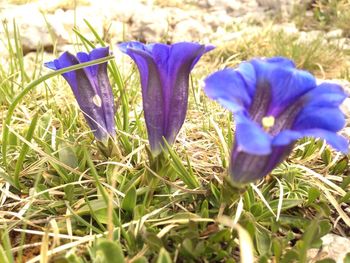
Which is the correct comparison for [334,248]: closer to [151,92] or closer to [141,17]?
[151,92]

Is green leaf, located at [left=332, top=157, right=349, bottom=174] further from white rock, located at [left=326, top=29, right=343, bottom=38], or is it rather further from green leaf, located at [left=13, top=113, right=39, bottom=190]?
white rock, located at [left=326, top=29, right=343, bottom=38]

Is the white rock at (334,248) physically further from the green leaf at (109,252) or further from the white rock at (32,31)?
the white rock at (32,31)

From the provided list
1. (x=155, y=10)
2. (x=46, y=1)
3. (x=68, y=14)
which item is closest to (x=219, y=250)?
(x=68, y=14)

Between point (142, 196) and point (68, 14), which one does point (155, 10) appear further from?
point (142, 196)

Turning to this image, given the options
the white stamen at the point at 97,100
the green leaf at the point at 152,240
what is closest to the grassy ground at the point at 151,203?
the green leaf at the point at 152,240

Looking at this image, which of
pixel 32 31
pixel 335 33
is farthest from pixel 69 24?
pixel 335 33

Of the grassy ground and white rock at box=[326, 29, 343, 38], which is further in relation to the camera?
white rock at box=[326, 29, 343, 38]

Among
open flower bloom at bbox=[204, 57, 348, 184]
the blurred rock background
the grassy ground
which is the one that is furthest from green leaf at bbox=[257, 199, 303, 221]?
the blurred rock background
